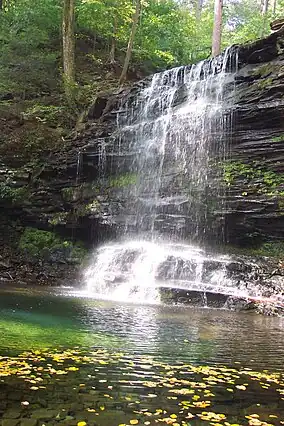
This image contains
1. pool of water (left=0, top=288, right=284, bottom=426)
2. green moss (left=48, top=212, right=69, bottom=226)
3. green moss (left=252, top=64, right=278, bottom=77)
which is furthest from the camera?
green moss (left=48, top=212, right=69, bottom=226)

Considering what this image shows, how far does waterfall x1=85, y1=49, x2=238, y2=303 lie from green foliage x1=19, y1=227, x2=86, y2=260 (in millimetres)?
1072

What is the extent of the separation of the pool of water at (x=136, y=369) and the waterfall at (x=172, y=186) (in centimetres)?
392

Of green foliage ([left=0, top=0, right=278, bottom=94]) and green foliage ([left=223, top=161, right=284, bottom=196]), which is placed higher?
green foliage ([left=0, top=0, right=278, bottom=94])

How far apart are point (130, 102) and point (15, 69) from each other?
5.35 meters

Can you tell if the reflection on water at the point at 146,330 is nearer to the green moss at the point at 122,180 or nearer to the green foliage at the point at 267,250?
the green foliage at the point at 267,250

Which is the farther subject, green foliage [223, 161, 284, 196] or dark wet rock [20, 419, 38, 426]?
green foliage [223, 161, 284, 196]

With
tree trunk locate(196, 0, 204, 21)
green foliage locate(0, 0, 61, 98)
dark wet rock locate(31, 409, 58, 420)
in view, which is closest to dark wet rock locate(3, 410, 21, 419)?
dark wet rock locate(31, 409, 58, 420)

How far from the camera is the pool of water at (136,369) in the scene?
373 cm

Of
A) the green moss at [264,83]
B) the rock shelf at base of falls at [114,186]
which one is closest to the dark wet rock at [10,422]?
the rock shelf at base of falls at [114,186]

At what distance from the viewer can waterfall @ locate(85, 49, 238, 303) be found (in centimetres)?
1312

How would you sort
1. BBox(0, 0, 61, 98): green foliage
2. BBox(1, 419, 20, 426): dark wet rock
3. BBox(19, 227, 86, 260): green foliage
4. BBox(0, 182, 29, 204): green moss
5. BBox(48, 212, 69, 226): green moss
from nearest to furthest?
1. BBox(1, 419, 20, 426): dark wet rock
2. BBox(19, 227, 86, 260): green foliage
3. BBox(48, 212, 69, 226): green moss
4. BBox(0, 182, 29, 204): green moss
5. BBox(0, 0, 61, 98): green foliage

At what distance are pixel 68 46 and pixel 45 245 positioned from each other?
9.68m

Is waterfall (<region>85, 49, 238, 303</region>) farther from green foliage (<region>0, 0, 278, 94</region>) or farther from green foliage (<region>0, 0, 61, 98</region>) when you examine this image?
green foliage (<region>0, 0, 278, 94</region>)

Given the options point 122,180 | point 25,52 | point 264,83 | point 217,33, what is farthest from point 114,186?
point 217,33
